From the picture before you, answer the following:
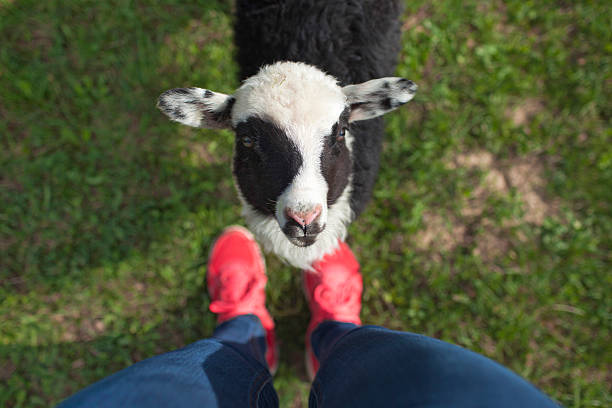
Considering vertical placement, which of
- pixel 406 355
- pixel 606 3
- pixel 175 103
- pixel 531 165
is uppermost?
pixel 606 3

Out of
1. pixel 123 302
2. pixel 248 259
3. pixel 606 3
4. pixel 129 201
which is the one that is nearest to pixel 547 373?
pixel 248 259

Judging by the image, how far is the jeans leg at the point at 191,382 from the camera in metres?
1.36

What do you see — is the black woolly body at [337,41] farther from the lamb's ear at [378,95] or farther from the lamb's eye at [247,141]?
the lamb's eye at [247,141]

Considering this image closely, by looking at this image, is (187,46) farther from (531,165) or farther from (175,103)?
(531,165)

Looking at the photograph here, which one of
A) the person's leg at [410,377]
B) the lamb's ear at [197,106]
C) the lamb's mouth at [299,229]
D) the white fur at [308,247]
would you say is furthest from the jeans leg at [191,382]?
the lamb's ear at [197,106]

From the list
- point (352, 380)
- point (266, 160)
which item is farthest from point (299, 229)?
point (352, 380)

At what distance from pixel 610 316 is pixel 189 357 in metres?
3.46

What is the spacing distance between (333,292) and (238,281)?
77 centimetres

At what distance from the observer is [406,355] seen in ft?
4.54

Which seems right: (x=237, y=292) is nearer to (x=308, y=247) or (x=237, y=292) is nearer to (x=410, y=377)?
(x=308, y=247)

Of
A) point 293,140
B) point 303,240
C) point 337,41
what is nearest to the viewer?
point 293,140

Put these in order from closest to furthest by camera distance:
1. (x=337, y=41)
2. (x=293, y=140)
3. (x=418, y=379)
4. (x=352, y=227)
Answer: (x=418, y=379), (x=293, y=140), (x=337, y=41), (x=352, y=227)

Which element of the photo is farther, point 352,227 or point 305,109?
point 352,227

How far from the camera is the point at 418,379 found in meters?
1.24
